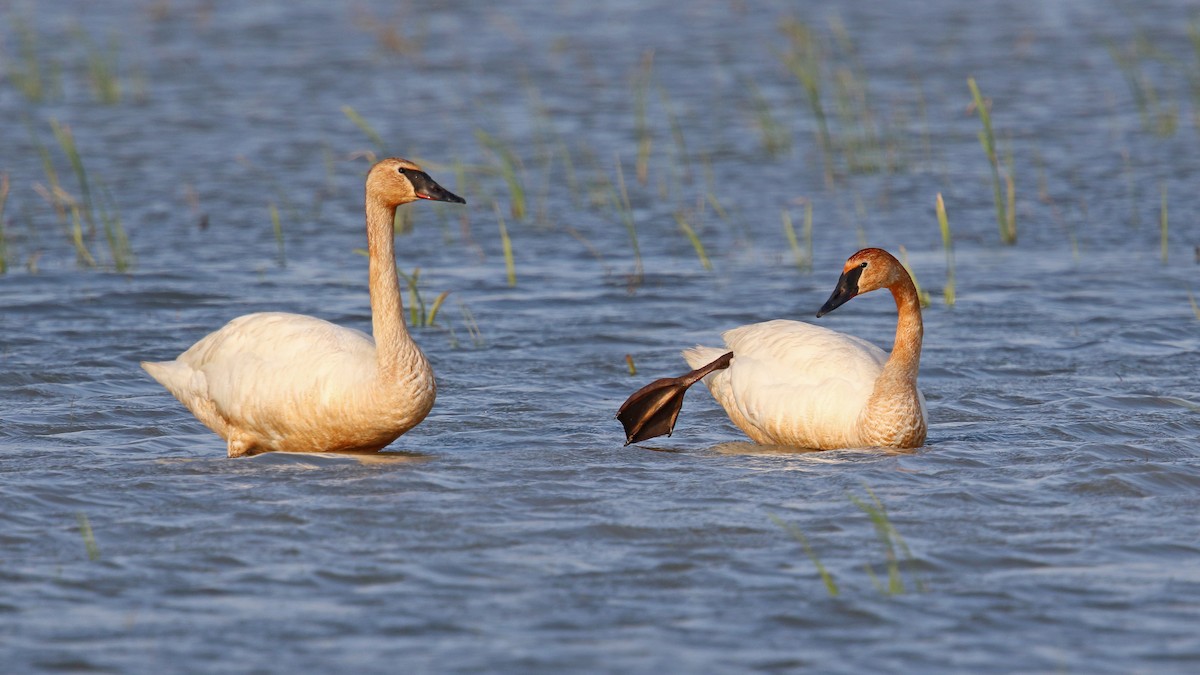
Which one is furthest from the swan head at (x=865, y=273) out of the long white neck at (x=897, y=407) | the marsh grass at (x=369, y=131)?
the marsh grass at (x=369, y=131)

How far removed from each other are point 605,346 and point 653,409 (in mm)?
2046

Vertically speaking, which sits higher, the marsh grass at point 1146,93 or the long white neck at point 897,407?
the marsh grass at point 1146,93

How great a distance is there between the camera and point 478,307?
10.2 meters

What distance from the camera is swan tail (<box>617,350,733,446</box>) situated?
717 centimetres

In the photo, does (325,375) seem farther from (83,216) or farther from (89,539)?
(83,216)

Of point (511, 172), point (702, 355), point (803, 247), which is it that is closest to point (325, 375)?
point (702, 355)

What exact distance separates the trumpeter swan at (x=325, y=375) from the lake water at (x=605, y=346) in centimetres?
21

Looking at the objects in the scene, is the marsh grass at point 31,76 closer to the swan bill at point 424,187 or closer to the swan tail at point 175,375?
the swan tail at point 175,375

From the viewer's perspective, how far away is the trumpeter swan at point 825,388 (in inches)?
276

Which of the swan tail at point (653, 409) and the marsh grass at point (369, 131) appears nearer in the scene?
the swan tail at point (653, 409)

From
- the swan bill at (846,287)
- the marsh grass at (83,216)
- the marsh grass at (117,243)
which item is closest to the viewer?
the swan bill at (846,287)

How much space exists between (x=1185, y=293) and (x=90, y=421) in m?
6.33

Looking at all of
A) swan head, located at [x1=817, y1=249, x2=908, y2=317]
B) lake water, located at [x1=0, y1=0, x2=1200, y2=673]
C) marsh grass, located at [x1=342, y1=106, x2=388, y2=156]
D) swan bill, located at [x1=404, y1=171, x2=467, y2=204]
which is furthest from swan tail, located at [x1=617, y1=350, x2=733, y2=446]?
marsh grass, located at [x1=342, y1=106, x2=388, y2=156]

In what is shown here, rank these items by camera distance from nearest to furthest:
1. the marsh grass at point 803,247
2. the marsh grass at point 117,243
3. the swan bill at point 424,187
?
1. the swan bill at point 424,187
2. the marsh grass at point 117,243
3. the marsh grass at point 803,247
